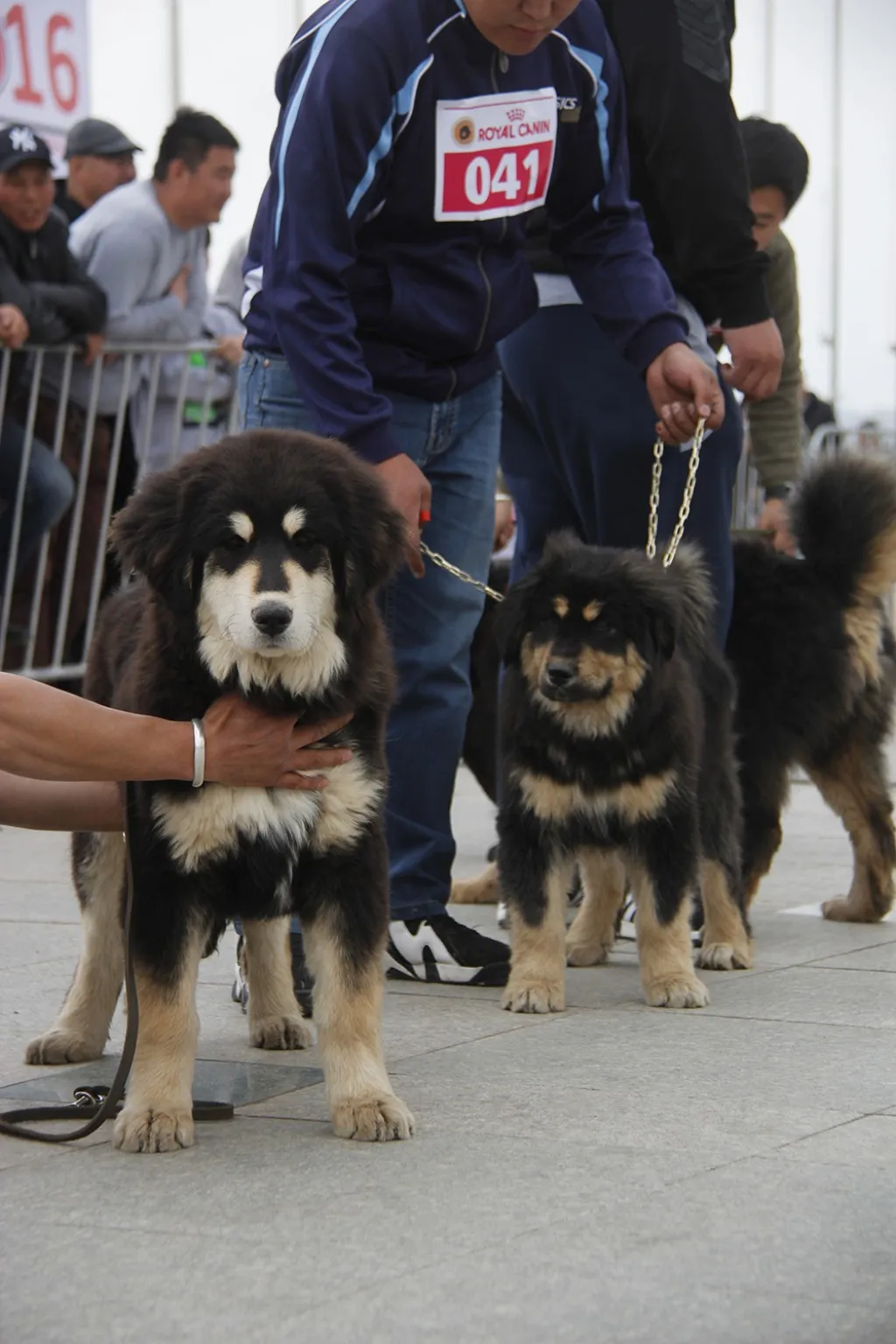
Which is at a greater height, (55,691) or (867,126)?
(867,126)

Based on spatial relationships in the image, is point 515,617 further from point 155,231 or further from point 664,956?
point 155,231

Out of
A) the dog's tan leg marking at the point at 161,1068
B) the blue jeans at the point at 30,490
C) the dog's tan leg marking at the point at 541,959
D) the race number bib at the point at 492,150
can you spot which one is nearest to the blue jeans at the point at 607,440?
the race number bib at the point at 492,150

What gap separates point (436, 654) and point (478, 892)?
141 centimetres

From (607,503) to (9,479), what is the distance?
10.6 ft

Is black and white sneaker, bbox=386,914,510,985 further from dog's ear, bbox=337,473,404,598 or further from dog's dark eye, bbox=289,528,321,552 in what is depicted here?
dog's dark eye, bbox=289,528,321,552

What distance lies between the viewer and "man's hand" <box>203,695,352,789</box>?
2.98 m

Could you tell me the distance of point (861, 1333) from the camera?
6.87 ft

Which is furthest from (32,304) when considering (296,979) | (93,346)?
(296,979)

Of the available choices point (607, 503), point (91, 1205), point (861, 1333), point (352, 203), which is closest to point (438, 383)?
point (352, 203)

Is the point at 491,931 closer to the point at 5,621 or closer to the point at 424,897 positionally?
the point at 424,897

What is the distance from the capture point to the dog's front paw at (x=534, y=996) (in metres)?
4.05

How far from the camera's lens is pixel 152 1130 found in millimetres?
2949

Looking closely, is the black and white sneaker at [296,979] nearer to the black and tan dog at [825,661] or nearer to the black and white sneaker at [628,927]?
the black and white sneaker at [628,927]

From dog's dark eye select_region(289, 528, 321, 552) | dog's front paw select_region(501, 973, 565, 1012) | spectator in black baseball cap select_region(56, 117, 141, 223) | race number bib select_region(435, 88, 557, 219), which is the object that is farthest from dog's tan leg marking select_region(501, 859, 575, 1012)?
spectator in black baseball cap select_region(56, 117, 141, 223)
